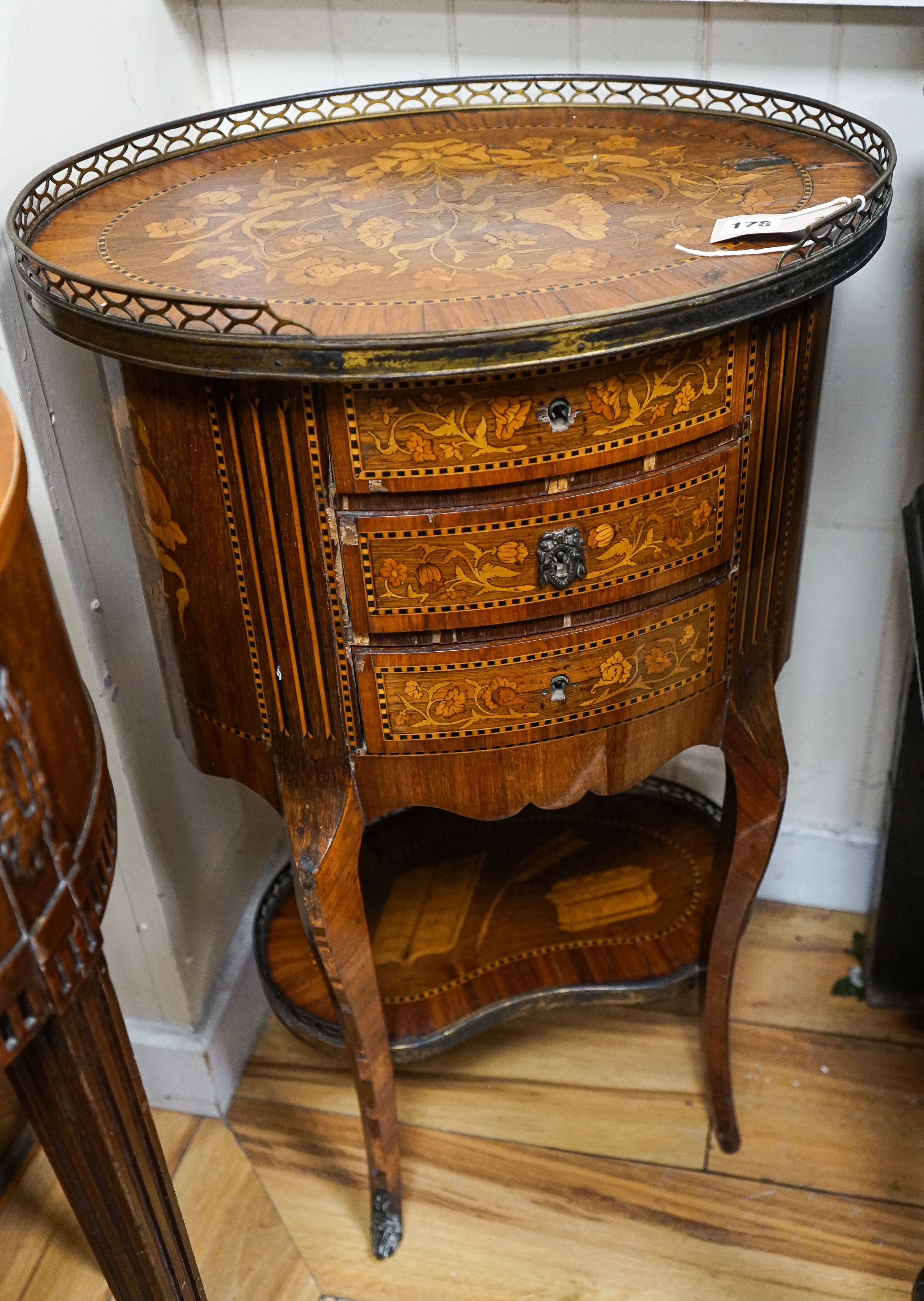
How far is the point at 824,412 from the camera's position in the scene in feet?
4.00

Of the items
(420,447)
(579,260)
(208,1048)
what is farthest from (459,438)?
(208,1048)

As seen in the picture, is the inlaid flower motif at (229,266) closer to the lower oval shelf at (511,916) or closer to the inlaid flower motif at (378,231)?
the inlaid flower motif at (378,231)

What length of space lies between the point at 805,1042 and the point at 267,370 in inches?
39.7

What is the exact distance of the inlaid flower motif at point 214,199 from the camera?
3.04 ft

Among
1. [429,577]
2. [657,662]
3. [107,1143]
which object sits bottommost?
[107,1143]

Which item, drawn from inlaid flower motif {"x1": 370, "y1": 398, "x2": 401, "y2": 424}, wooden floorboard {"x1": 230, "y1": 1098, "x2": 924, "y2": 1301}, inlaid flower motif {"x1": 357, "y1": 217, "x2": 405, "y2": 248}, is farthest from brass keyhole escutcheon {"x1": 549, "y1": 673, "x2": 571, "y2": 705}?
wooden floorboard {"x1": 230, "y1": 1098, "x2": 924, "y2": 1301}

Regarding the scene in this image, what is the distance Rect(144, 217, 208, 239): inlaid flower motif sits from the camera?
87 cm

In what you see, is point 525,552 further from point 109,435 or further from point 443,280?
point 109,435

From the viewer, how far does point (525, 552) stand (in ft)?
2.52

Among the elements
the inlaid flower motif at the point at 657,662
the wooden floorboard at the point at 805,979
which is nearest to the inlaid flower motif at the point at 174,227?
the inlaid flower motif at the point at 657,662

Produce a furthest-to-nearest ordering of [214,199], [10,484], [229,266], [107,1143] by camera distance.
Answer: [214,199] < [229,266] < [107,1143] < [10,484]

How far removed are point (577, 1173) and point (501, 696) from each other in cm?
63

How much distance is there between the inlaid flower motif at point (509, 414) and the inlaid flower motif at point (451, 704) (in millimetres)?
185

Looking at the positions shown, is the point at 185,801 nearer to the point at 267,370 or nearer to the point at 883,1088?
the point at 267,370
